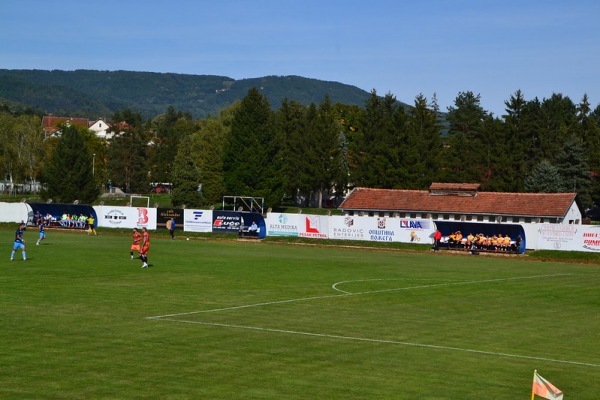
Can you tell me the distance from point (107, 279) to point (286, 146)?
9462cm

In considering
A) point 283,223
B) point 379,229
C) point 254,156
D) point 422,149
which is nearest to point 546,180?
point 422,149

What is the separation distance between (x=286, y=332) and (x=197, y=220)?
174ft

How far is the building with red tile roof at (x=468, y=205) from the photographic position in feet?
273

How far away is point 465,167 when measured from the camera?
11875 cm

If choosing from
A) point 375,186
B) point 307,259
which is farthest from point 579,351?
point 375,186

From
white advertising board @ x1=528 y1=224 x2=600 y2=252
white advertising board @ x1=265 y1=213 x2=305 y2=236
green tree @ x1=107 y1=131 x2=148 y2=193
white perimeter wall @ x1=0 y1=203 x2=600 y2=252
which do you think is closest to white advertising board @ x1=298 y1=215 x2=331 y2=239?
white perimeter wall @ x1=0 y1=203 x2=600 y2=252

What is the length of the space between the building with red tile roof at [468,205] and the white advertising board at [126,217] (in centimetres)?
2269

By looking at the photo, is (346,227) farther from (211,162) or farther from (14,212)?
(211,162)

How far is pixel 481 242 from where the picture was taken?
213ft

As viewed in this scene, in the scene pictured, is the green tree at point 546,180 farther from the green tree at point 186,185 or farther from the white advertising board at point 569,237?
the white advertising board at point 569,237

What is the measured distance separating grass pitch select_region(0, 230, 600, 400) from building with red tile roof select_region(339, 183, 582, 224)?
3910 centimetres

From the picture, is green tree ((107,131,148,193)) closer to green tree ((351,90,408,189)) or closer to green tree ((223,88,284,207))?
green tree ((223,88,284,207))

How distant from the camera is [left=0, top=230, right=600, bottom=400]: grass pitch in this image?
17.7 m

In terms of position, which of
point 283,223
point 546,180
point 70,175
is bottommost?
point 283,223
